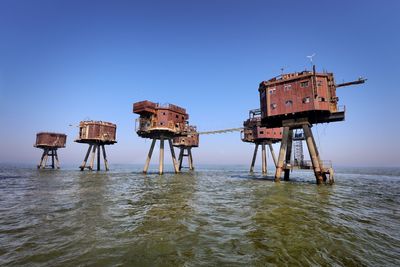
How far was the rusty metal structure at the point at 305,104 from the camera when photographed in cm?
2398

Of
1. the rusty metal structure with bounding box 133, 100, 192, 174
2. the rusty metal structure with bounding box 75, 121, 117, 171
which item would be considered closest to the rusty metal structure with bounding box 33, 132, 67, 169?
the rusty metal structure with bounding box 75, 121, 117, 171

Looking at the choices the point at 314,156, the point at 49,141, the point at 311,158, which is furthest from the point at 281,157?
the point at 49,141

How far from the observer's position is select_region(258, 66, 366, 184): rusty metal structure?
23984mm

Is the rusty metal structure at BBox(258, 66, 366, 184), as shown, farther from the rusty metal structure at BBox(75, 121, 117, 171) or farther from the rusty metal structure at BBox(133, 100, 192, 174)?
the rusty metal structure at BBox(75, 121, 117, 171)

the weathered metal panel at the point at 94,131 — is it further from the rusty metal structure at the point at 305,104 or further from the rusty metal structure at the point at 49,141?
the rusty metal structure at the point at 305,104

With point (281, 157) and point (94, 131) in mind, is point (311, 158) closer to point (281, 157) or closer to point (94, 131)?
point (281, 157)

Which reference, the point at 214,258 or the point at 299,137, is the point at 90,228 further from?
the point at 299,137

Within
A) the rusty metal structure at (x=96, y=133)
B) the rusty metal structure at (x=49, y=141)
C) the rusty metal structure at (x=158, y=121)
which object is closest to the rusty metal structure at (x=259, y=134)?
the rusty metal structure at (x=158, y=121)

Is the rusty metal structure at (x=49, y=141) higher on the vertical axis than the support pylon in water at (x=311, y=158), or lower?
higher

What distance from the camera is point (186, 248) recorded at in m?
5.82

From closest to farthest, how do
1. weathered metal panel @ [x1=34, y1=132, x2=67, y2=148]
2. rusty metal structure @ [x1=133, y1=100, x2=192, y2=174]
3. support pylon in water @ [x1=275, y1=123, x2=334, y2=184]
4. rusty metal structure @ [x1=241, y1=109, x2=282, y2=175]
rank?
support pylon in water @ [x1=275, y1=123, x2=334, y2=184] → rusty metal structure @ [x1=133, y1=100, x2=192, y2=174] → rusty metal structure @ [x1=241, y1=109, x2=282, y2=175] → weathered metal panel @ [x1=34, y1=132, x2=67, y2=148]

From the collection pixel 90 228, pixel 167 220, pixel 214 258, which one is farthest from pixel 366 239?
pixel 90 228

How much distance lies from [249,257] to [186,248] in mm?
1663

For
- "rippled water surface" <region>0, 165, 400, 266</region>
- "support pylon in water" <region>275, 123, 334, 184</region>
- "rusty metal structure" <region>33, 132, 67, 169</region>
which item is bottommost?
"rippled water surface" <region>0, 165, 400, 266</region>
